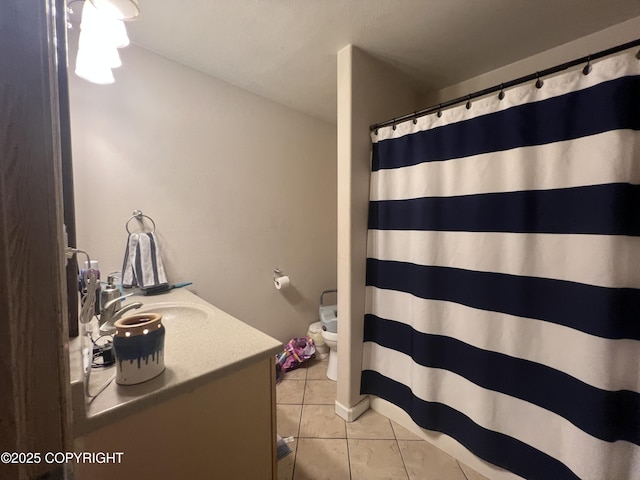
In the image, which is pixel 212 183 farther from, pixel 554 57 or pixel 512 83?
pixel 554 57

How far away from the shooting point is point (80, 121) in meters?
1.26

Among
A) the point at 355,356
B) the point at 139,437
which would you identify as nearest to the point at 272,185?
the point at 355,356

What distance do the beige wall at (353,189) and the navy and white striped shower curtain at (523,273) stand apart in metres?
0.12

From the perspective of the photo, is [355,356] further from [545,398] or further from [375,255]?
[545,398]

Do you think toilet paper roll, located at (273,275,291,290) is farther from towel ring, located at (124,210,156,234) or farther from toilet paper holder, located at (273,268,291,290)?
towel ring, located at (124,210,156,234)

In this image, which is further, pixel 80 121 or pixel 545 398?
pixel 80 121

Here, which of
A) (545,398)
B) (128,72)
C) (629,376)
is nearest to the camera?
(629,376)

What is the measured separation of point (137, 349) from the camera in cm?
58

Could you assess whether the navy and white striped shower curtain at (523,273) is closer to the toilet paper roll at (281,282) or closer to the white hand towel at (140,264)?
the toilet paper roll at (281,282)

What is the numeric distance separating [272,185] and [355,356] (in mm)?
1384

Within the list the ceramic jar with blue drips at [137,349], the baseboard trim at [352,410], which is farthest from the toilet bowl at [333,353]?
the ceramic jar with blue drips at [137,349]

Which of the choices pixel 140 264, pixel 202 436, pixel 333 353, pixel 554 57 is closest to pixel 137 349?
pixel 202 436

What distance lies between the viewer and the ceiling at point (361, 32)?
3.66ft

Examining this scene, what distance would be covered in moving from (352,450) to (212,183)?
70.9 inches
